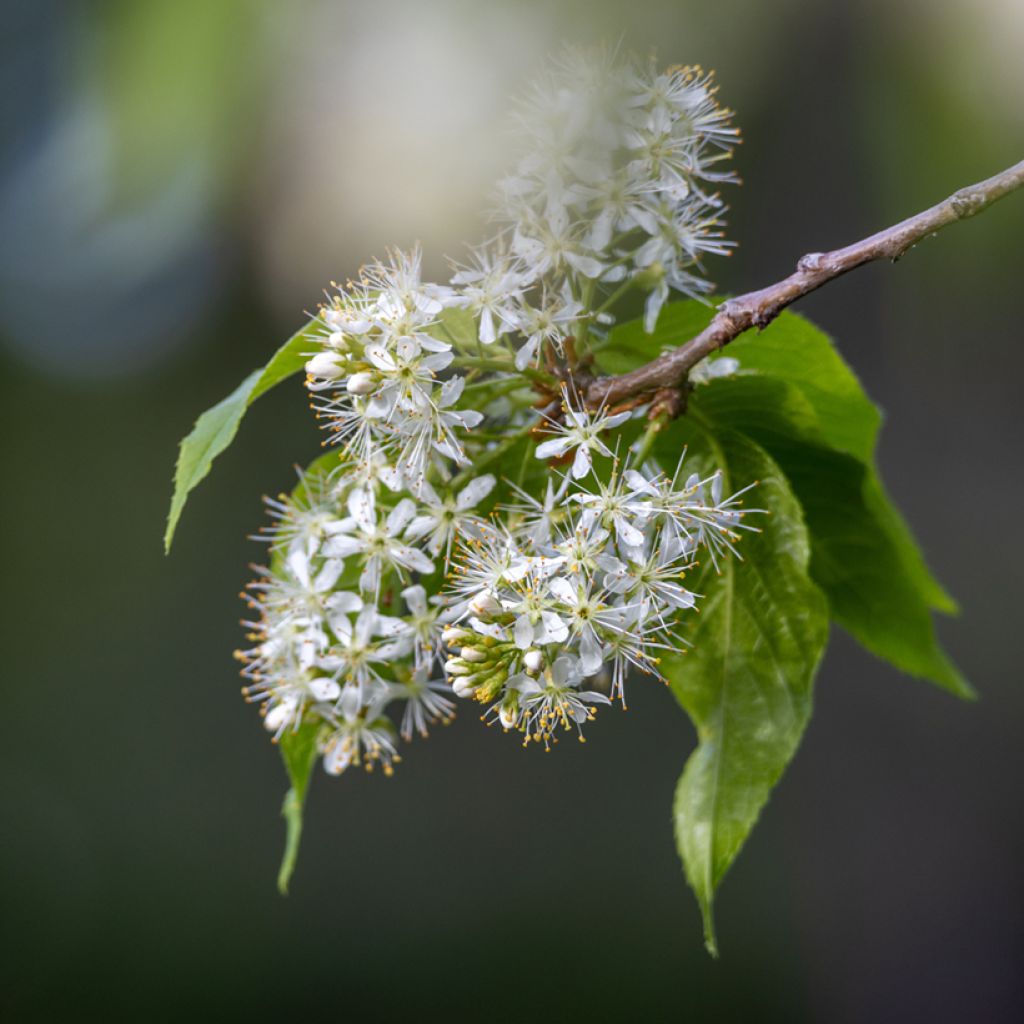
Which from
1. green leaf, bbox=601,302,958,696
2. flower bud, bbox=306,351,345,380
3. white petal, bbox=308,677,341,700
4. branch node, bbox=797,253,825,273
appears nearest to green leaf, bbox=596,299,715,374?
green leaf, bbox=601,302,958,696

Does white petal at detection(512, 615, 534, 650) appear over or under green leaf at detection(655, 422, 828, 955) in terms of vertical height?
over

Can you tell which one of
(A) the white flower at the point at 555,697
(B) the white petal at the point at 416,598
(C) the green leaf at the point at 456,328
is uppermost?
(C) the green leaf at the point at 456,328

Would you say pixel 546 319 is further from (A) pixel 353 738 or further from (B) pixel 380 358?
(A) pixel 353 738

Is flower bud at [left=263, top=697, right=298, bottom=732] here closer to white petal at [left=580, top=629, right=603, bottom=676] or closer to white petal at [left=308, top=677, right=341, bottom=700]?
white petal at [left=308, top=677, right=341, bottom=700]

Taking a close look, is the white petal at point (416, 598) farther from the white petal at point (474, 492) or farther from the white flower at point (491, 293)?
the white flower at point (491, 293)

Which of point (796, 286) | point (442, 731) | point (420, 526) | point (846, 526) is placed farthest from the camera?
point (442, 731)

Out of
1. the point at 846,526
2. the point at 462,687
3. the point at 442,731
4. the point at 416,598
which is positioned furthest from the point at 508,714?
the point at 442,731

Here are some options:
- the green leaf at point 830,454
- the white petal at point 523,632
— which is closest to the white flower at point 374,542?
the white petal at point 523,632
